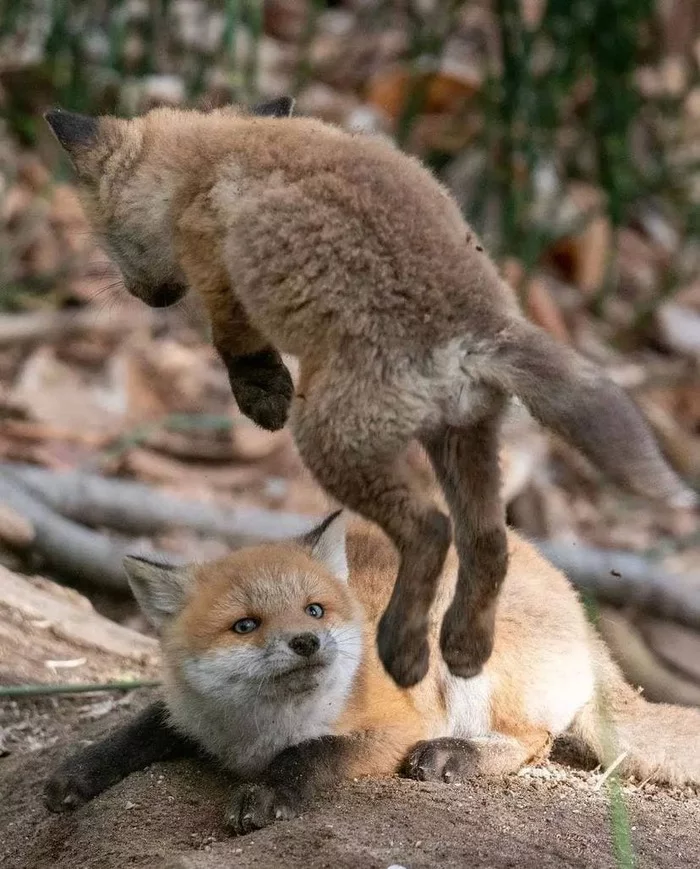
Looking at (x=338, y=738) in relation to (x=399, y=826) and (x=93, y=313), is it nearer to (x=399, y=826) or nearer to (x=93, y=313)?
(x=399, y=826)

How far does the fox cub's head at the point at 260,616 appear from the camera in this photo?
447 centimetres

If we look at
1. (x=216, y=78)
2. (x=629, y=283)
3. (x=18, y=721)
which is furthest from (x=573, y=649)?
(x=629, y=283)

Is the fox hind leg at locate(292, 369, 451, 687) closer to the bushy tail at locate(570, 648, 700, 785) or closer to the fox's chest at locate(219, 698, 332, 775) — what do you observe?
the fox's chest at locate(219, 698, 332, 775)

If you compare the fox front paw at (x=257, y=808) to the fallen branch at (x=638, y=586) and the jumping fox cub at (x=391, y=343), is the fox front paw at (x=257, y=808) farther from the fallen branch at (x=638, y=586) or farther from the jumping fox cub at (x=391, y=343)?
the fallen branch at (x=638, y=586)

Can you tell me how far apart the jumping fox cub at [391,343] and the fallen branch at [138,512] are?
3.69m

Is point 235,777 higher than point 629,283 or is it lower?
lower

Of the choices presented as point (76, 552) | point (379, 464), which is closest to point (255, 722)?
point (379, 464)

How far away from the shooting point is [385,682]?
4918 millimetres

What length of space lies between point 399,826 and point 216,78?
31.7 ft

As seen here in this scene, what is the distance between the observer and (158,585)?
16.0 feet

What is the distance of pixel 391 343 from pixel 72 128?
162cm

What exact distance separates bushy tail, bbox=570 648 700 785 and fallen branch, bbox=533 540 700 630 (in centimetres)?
296

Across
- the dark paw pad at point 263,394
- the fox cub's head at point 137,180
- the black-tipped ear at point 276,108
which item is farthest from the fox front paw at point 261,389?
the black-tipped ear at point 276,108

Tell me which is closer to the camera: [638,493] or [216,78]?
[638,493]
